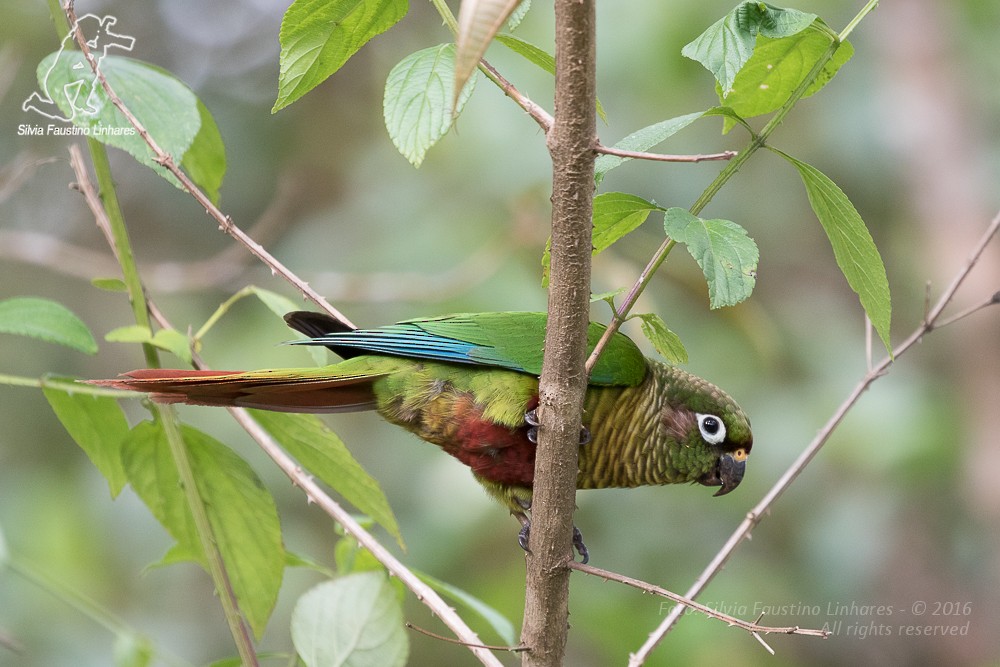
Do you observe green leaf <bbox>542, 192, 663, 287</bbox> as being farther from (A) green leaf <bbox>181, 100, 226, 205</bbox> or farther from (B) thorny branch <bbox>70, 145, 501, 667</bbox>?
(A) green leaf <bbox>181, 100, 226, 205</bbox>

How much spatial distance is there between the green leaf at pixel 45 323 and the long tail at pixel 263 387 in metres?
0.12

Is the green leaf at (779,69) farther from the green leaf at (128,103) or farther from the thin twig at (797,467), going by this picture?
the green leaf at (128,103)

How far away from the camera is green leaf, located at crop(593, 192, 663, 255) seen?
1.65 m

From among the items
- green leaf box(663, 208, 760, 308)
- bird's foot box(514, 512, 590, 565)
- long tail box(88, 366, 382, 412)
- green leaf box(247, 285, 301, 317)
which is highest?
green leaf box(663, 208, 760, 308)

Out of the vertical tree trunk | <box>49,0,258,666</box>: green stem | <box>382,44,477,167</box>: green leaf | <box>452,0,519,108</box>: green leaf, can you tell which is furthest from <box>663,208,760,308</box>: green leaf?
<box>49,0,258,666</box>: green stem

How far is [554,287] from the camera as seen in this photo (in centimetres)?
155

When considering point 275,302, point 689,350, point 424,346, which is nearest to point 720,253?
point 275,302

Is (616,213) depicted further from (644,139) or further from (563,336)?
(563,336)

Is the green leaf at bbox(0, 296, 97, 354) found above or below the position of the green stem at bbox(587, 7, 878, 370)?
below

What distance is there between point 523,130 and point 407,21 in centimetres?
250

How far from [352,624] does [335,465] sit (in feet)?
1.21

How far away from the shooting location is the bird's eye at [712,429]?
3098 mm

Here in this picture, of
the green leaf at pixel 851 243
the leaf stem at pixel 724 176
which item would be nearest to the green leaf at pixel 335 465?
the leaf stem at pixel 724 176

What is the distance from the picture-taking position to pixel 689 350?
520 centimetres
